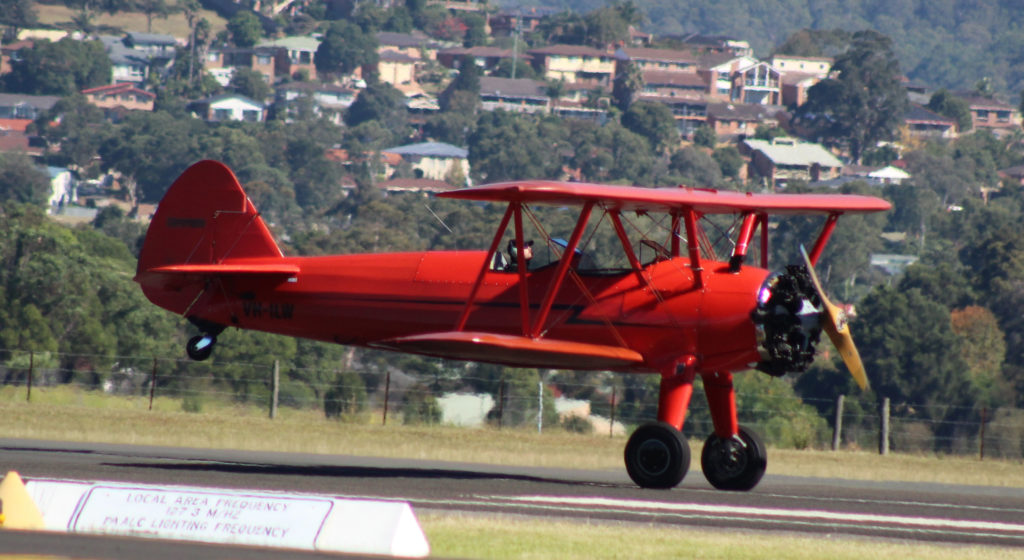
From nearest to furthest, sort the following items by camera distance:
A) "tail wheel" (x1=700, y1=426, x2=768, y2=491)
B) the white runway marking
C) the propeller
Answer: the white runway marking < the propeller < "tail wheel" (x1=700, y1=426, x2=768, y2=491)

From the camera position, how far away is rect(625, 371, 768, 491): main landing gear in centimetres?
1605

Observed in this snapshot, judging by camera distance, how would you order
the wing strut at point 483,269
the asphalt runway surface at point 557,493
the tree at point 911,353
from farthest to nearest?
the tree at point 911,353 → the wing strut at point 483,269 → the asphalt runway surface at point 557,493

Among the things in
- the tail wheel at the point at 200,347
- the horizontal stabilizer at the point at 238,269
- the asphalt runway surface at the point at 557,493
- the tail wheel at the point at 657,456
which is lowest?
the asphalt runway surface at the point at 557,493

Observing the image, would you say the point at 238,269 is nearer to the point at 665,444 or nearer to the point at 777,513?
the point at 665,444

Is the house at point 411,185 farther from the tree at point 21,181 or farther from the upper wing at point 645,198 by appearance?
the upper wing at point 645,198

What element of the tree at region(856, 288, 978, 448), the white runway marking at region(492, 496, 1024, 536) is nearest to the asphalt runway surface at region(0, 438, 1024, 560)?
the white runway marking at region(492, 496, 1024, 536)

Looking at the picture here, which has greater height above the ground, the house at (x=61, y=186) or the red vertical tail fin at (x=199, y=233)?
the red vertical tail fin at (x=199, y=233)

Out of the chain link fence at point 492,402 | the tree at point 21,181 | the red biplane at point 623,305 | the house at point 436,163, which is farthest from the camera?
the house at point 436,163

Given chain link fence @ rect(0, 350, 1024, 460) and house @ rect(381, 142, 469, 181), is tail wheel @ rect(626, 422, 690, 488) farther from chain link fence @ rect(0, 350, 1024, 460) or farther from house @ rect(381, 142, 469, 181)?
house @ rect(381, 142, 469, 181)

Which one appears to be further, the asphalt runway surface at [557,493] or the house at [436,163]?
the house at [436,163]

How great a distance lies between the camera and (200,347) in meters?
19.5

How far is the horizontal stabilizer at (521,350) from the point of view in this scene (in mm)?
16047

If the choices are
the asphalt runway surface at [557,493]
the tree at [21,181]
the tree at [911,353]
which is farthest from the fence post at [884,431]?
the tree at [21,181]

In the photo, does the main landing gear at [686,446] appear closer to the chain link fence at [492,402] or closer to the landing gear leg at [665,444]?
the landing gear leg at [665,444]
